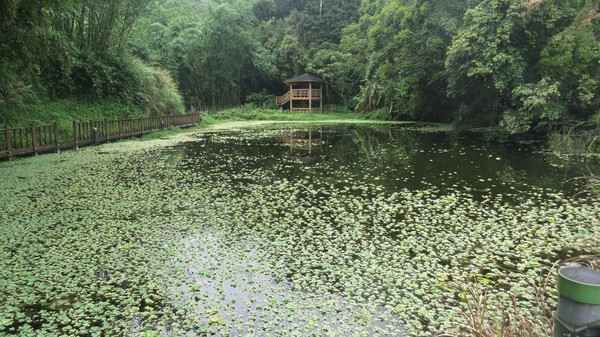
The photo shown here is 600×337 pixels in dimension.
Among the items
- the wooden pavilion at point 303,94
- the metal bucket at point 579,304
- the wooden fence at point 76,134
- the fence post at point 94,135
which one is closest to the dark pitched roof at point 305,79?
the wooden pavilion at point 303,94

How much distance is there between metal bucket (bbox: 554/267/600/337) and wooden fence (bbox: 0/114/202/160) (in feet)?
38.7

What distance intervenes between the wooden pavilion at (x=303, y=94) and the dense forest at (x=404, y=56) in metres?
3.49

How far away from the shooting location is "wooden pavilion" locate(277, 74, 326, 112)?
3644 cm

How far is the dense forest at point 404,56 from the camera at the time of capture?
11414 mm

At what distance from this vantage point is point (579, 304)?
1469 millimetres

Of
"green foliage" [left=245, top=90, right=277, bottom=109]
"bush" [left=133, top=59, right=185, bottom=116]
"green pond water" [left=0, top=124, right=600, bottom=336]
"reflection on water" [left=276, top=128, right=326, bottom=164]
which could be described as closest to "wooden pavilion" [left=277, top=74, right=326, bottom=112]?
"green foliage" [left=245, top=90, right=277, bottom=109]

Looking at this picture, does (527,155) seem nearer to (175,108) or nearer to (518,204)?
(518,204)

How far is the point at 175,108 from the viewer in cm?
2283

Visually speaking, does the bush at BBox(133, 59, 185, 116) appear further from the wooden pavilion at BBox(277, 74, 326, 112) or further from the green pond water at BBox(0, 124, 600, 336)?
the wooden pavilion at BBox(277, 74, 326, 112)

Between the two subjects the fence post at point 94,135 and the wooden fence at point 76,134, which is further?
the fence post at point 94,135

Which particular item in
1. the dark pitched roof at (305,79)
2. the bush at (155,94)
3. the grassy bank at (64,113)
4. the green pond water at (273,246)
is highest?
the dark pitched roof at (305,79)

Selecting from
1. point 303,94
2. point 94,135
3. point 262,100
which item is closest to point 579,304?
point 94,135

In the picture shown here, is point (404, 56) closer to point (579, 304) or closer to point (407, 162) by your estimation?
point (407, 162)

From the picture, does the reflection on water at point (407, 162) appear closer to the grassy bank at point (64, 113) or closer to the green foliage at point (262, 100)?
the grassy bank at point (64, 113)
